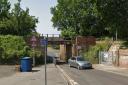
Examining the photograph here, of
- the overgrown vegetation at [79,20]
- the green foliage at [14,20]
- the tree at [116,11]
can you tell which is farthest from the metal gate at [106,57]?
the green foliage at [14,20]

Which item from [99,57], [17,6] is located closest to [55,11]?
[17,6]

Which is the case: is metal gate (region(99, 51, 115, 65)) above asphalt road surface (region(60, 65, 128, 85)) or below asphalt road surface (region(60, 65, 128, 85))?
above

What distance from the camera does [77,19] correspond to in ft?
325

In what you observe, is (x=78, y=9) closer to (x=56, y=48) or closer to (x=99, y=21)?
(x=99, y=21)

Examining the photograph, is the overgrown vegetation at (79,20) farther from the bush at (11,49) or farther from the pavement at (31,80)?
the pavement at (31,80)

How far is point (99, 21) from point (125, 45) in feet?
116

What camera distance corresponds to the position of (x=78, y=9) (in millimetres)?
96375

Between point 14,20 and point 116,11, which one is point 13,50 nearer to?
point 116,11

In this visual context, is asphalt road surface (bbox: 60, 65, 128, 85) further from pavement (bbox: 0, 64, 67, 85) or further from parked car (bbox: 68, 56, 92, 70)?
parked car (bbox: 68, 56, 92, 70)

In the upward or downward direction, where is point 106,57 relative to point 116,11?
downward

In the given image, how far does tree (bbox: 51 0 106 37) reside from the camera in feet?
313

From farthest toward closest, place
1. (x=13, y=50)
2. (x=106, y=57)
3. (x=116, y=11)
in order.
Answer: (x=13, y=50) < (x=116, y=11) < (x=106, y=57)

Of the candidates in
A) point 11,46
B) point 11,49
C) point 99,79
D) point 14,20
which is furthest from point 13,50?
point 99,79

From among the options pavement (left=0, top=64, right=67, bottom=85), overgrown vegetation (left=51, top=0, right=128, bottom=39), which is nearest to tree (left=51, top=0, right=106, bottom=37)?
overgrown vegetation (left=51, top=0, right=128, bottom=39)
